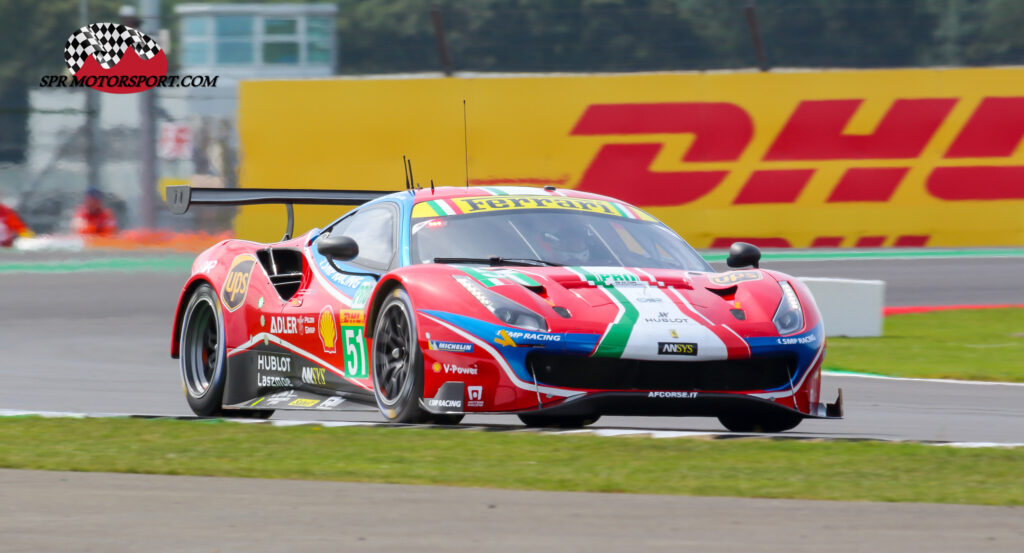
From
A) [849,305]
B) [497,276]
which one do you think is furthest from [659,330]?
[849,305]

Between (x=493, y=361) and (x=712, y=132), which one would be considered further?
(x=712, y=132)

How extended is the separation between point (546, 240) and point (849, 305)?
274 inches

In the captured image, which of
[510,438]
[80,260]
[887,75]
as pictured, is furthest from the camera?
[887,75]

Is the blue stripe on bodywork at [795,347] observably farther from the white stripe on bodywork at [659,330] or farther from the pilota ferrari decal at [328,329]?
the pilota ferrari decal at [328,329]

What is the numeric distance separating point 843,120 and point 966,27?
7.22 feet

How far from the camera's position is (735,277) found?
7766mm

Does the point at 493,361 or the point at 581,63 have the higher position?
the point at 581,63

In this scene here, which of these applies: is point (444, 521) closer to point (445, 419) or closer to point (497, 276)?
point (445, 419)

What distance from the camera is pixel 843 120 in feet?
75.1

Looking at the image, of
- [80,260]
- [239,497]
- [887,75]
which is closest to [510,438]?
[239,497]

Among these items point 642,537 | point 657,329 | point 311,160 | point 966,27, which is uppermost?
point 966,27

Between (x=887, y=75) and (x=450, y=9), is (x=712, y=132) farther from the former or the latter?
(x=450, y=9)

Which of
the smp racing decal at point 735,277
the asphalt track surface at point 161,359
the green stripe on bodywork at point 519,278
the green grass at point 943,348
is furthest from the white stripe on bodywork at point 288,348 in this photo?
the green grass at point 943,348

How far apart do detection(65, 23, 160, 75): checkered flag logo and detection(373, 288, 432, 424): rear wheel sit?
17.7 metres
